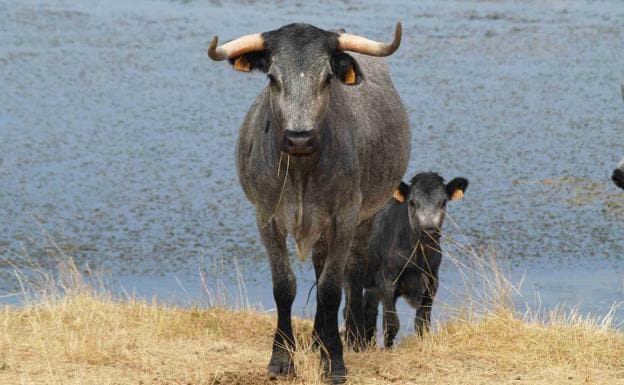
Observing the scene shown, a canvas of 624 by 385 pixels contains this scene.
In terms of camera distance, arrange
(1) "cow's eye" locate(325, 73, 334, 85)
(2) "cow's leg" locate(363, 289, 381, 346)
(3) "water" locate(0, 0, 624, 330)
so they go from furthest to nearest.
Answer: (3) "water" locate(0, 0, 624, 330), (2) "cow's leg" locate(363, 289, 381, 346), (1) "cow's eye" locate(325, 73, 334, 85)

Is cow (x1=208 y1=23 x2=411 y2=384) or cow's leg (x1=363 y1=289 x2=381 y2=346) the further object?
cow's leg (x1=363 y1=289 x2=381 y2=346)

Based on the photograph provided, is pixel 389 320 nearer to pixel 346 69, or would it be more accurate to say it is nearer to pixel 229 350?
pixel 229 350

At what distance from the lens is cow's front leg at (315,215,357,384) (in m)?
9.97

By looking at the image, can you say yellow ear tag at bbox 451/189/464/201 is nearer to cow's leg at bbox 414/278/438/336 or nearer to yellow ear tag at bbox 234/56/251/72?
cow's leg at bbox 414/278/438/336

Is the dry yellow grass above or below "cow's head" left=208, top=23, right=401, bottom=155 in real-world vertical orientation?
below

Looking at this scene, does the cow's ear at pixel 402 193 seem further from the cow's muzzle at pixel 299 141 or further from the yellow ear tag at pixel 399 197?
the cow's muzzle at pixel 299 141

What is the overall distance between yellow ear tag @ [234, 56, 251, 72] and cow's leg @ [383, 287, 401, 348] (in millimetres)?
3966

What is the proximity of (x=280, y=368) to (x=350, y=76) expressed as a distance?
1.99 m

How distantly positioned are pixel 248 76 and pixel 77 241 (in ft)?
23.0

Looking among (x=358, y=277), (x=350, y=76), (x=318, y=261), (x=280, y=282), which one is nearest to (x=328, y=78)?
(x=350, y=76)

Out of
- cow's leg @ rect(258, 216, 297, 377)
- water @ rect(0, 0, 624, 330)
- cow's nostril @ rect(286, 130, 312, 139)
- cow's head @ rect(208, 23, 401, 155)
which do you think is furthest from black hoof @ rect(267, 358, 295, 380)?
water @ rect(0, 0, 624, 330)

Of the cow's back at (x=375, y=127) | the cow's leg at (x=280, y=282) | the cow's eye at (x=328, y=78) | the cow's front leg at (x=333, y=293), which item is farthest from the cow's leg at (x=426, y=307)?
the cow's eye at (x=328, y=78)

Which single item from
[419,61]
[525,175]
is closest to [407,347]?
[525,175]

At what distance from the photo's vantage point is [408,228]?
44.8 ft
